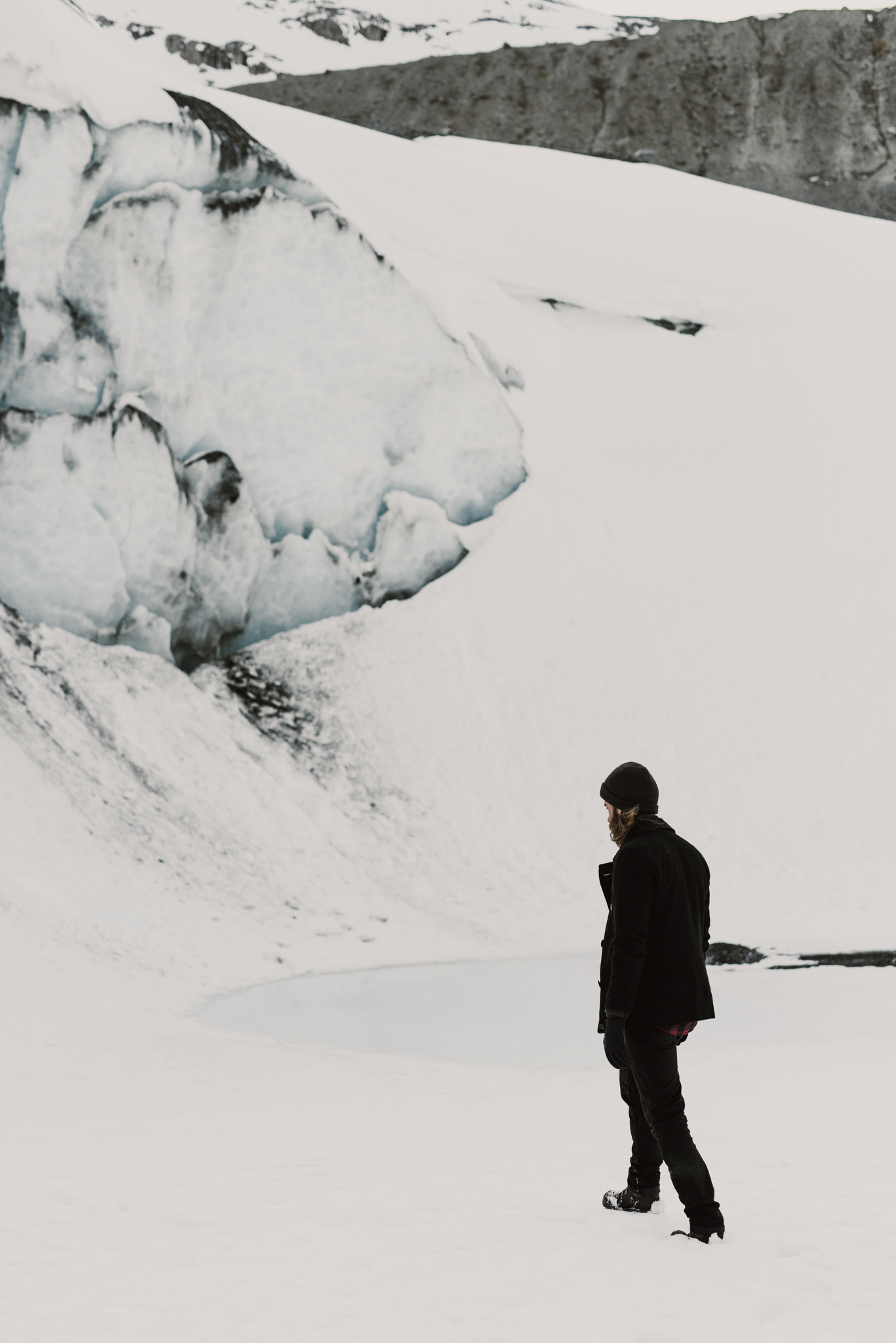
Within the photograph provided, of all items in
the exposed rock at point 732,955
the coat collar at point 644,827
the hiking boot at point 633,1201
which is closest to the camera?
the coat collar at point 644,827

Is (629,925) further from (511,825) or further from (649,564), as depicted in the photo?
(649,564)

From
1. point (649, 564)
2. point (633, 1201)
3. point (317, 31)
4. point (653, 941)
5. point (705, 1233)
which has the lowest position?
point (649, 564)

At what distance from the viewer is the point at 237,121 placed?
10008 mm

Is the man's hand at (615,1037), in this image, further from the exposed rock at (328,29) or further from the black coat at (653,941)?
the exposed rock at (328,29)

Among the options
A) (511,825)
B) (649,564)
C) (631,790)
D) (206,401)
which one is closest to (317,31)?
(206,401)

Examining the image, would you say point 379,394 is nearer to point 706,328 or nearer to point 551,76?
point 706,328

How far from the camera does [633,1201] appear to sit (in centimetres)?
271

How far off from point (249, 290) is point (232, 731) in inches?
152

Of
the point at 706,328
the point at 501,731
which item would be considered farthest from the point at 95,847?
the point at 706,328

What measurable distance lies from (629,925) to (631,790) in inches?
12.3

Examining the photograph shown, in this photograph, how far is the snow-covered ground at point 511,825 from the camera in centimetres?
244

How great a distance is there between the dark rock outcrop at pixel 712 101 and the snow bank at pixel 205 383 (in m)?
21.3

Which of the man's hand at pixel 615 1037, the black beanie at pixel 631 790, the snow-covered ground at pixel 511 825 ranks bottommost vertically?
the snow-covered ground at pixel 511 825

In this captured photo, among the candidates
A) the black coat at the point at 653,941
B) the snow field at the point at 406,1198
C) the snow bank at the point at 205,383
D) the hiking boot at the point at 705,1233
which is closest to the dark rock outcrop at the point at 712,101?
the snow bank at the point at 205,383
